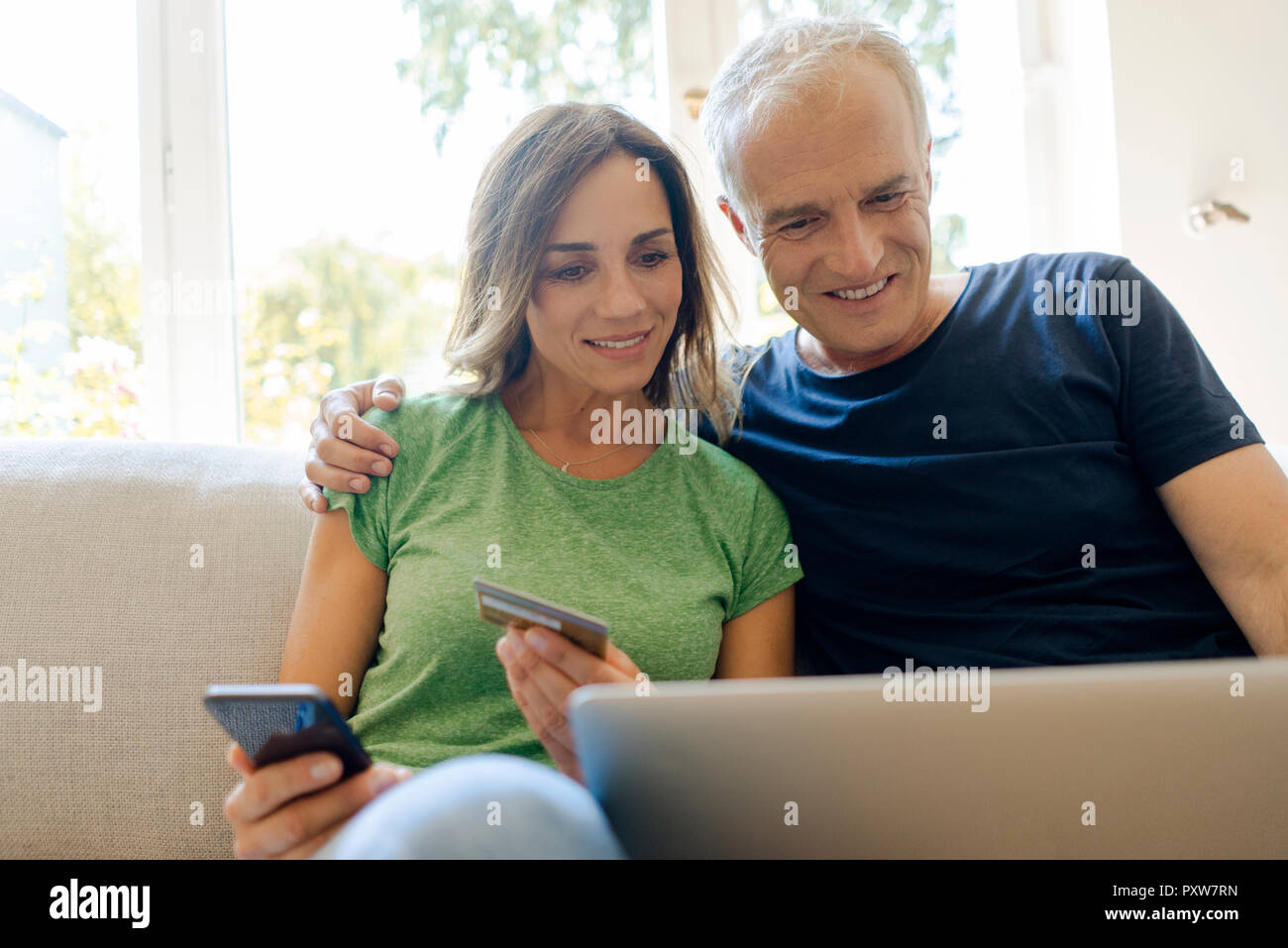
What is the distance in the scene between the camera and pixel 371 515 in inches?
46.5

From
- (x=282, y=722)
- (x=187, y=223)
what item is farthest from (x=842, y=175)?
(x=187, y=223)

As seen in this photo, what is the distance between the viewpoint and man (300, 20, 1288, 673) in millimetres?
1134

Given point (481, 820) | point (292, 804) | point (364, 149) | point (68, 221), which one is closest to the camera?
point (481, 820)

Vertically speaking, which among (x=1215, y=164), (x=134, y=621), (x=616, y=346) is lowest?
(x=134, y=621)

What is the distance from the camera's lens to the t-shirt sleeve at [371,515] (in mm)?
1169

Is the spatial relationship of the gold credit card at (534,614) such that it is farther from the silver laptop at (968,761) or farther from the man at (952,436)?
the man at (952,436)

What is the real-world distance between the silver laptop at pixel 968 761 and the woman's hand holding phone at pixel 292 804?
201 mm

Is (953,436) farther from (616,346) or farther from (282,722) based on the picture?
(282,722)

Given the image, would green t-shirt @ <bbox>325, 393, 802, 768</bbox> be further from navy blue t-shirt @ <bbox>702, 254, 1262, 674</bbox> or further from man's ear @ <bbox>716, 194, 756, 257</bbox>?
man's ear @ <bbox>716, 194, 756, 257</bbox>

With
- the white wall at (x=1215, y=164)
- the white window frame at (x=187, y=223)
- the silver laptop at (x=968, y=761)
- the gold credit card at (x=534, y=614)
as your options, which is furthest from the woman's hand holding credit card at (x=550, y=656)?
the white wall at (x=1215, y=164)

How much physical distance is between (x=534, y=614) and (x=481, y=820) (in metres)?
0.19

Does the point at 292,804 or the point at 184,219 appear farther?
the point at 184,219

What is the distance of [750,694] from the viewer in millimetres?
635
